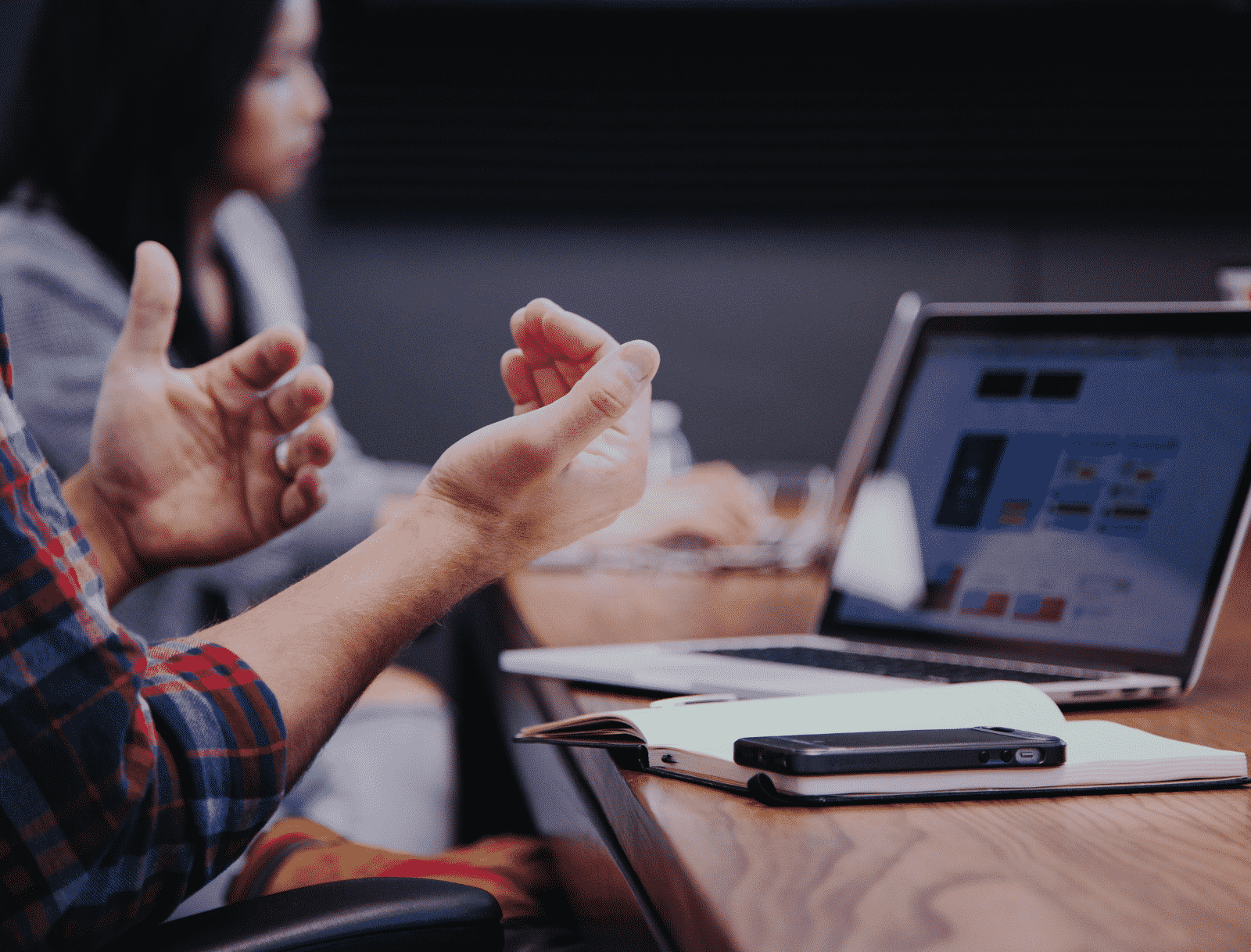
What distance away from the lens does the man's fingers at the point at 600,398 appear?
0.64 m

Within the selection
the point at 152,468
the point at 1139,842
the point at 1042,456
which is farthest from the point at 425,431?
the point at 1139,842

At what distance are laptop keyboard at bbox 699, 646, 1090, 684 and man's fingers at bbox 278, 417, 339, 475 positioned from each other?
361 mm

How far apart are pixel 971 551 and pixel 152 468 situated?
711mm

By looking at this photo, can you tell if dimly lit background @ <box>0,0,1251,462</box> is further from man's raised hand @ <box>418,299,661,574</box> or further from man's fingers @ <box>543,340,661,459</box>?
man's fingers @ <box>543,340,661,459</box>

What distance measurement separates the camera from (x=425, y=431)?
288 cm

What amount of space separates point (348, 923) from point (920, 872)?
282mm

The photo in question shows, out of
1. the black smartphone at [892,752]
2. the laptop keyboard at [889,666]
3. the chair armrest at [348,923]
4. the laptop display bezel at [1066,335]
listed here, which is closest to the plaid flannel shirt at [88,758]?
the chair armrest at [348,923]

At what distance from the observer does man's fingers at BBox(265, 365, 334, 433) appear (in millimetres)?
953

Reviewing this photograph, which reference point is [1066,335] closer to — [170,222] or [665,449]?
[665,449]

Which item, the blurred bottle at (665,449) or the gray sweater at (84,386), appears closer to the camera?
the gray sweater at (84,386)

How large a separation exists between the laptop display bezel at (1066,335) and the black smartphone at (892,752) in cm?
31

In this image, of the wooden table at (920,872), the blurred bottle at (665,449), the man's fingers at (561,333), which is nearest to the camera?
the wooden table at (920,872)

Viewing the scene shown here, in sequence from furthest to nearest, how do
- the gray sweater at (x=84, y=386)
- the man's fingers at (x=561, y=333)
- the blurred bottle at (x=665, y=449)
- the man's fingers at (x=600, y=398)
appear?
the blurred bottle at (x=665, y=449) < the gray sweater at (x=84, y=386) < the man's fingers at (x=561, y=333) < the man's fingers at (x=600, y=398)

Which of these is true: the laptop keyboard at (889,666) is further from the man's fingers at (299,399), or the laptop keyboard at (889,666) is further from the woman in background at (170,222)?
the woman in background at (170,222)
